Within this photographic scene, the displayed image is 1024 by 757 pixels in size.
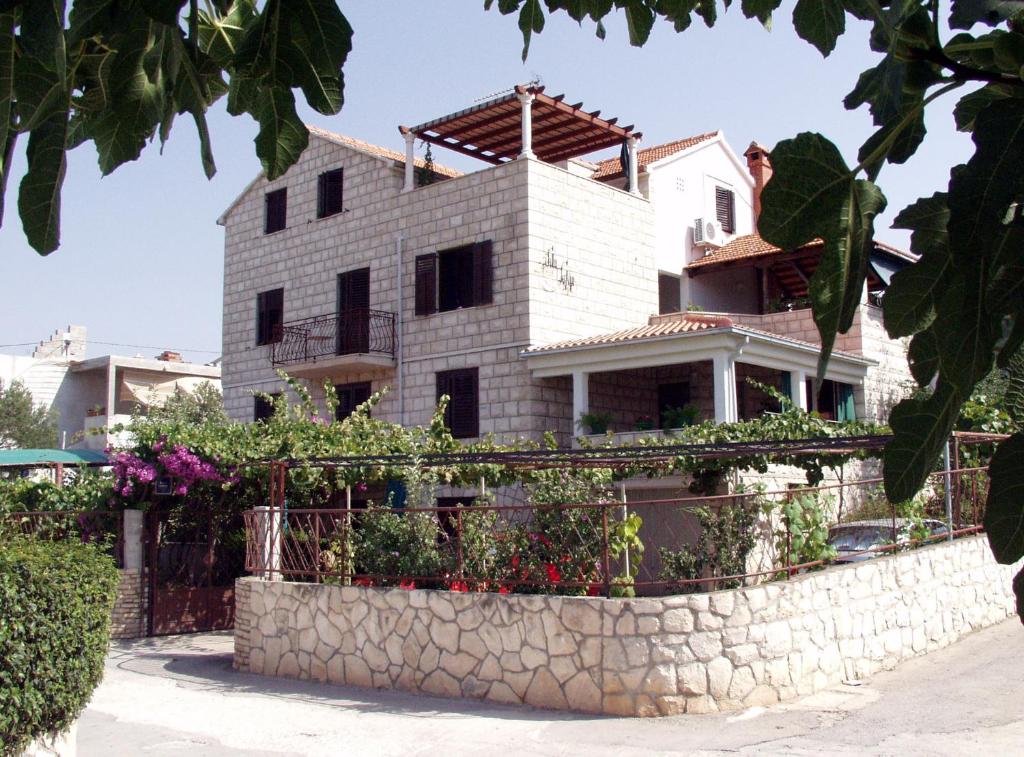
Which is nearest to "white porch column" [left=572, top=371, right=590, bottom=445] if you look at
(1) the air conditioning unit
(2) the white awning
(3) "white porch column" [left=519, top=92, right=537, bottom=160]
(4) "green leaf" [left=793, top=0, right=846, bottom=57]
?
(3) "white porch column" [left=519, top=92, right=537, bottom=160]

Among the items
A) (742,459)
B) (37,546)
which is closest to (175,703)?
(37,546)

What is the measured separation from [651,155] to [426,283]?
677 cm

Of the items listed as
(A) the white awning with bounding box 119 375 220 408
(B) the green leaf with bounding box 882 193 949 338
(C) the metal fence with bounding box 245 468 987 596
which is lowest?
(C) the metal fence with bounding box 245 468 987 596

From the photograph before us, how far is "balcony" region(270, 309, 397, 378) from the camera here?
2105 centimetres

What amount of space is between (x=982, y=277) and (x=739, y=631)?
8.48 metres

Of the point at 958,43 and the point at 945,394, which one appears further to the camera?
the point at 958,43

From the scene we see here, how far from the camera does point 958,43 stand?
1.38 metres

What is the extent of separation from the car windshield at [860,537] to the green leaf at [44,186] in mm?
11261

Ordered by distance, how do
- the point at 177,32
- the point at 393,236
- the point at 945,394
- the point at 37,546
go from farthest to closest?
1. the point at 393,236
2. the point at 37,546
3. the point at 177,32
4. the point at 945,394

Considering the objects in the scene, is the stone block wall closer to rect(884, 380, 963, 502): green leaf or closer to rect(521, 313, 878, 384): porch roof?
rect(521, 313, 878, 384): porch roof

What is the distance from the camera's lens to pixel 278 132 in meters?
1.66

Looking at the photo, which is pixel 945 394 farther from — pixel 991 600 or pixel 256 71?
pixel 991 600

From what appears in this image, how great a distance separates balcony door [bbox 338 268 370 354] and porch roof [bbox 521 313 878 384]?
3965 mm

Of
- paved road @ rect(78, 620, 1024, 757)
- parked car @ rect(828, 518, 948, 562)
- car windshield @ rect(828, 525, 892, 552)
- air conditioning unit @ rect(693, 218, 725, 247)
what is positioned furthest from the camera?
air conditioning unit @ rect(693, 218, 725, 247)
